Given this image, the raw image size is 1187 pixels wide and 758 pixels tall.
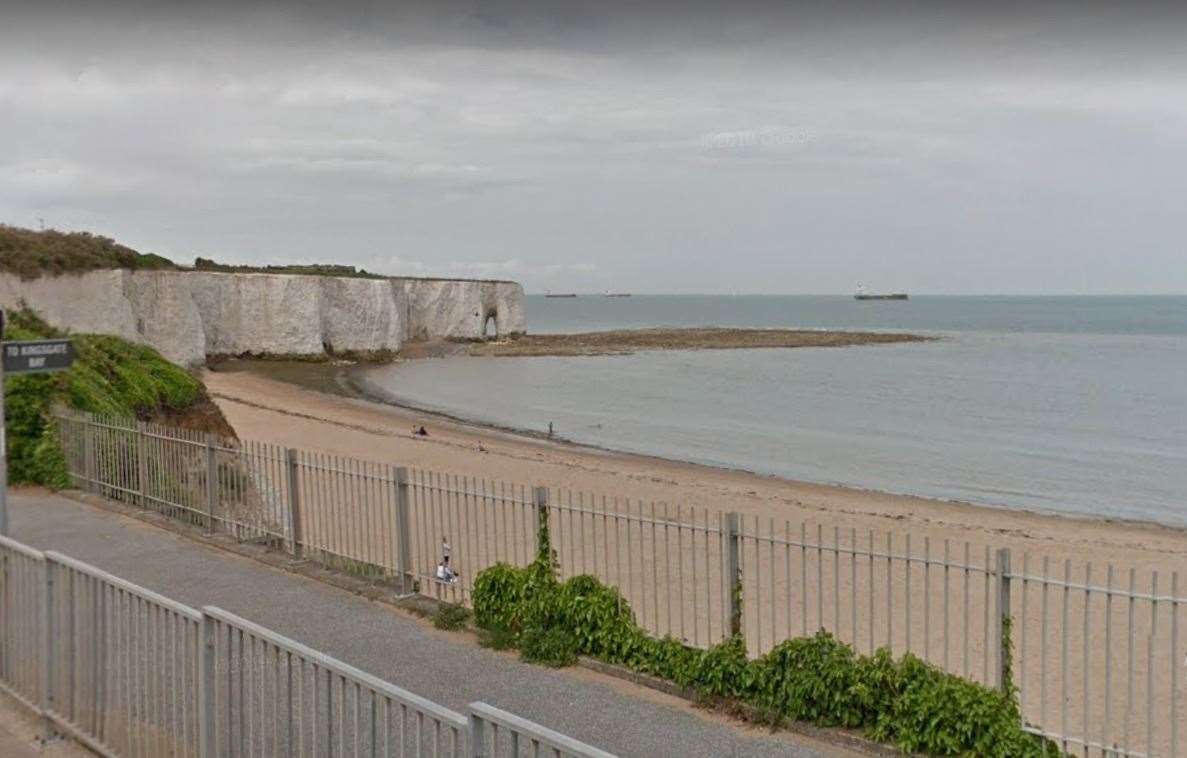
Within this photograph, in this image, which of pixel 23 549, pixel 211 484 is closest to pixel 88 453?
pixel 211 484

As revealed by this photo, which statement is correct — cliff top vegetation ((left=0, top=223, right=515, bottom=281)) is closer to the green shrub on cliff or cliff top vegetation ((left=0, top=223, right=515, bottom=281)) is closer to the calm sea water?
the calm sea water

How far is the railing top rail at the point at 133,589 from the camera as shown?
5.54 metres

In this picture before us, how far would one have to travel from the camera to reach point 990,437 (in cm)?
4494

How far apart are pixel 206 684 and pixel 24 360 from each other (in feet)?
19.7

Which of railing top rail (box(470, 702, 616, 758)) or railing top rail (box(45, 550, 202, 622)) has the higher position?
railing top rail (box(470, 702, 616, 758))

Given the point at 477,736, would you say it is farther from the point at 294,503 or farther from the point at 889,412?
the point at 889,412

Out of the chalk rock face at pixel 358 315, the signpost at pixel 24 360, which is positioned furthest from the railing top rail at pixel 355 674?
the chalk rock face at pixel 358 315

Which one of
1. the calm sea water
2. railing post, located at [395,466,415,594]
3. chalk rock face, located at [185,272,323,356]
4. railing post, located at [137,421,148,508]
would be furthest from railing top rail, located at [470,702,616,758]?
chalk rock face, located at [185,272,323,356]

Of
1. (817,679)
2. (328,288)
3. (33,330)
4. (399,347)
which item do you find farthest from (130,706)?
(399,347)

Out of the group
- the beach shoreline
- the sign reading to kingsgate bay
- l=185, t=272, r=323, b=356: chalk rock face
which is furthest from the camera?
l=185, t=272, r=323, b=356: chalk rock face

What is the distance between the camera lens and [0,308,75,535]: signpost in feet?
32.1

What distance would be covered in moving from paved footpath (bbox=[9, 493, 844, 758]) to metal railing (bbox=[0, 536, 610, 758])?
142cm

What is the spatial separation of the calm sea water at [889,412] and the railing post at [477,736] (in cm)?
2846

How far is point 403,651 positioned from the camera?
9133mm
